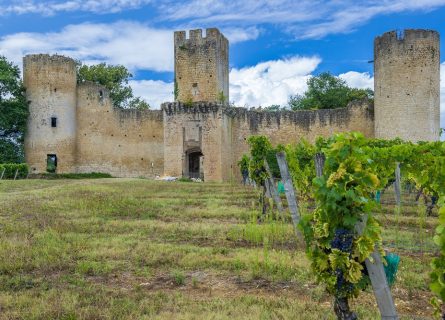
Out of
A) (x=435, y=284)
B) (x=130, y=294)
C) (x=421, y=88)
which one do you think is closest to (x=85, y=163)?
(x=421, y=88)

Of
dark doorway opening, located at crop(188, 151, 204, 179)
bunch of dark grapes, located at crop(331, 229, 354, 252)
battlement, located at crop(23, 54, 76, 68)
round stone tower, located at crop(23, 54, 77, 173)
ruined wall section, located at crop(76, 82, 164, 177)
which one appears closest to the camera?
bunch of dark grapes, located at crop(331, 229, 354, 252)

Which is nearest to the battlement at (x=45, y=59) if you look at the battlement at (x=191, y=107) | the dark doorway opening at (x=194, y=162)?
the battlement at (x=191, y=107)

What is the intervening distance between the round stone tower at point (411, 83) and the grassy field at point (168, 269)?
A: 1308 centimetres

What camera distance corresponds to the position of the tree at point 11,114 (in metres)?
27.4

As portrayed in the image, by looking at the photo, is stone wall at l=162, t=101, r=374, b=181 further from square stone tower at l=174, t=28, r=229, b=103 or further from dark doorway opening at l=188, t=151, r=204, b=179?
dark doorway opening at l=188, t=151, r=204, b=179

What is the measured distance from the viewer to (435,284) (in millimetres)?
2617

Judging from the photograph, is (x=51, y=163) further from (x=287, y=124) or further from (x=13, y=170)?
(x=287, y=124)

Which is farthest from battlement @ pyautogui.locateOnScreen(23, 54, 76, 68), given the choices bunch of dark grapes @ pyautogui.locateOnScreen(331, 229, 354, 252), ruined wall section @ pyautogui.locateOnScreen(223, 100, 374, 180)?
bunch of dark grapes @ pyautogui.locateOnScreen(331, 229, 354, 252)

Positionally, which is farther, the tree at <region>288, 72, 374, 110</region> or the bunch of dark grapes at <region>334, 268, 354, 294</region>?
the tree at <region>288, 72, 374, 110</region>

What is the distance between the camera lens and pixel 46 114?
28359mm

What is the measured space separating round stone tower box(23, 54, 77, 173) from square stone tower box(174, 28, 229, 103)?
687 centimetres

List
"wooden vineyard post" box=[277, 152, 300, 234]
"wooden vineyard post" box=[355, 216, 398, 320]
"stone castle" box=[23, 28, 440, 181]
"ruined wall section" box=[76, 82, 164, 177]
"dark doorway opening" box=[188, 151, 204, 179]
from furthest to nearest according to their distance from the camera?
"ruined wall section" box=[76, 82, 164, 177] < "dark doorway opening" box=[188, 151, 204, 179] < "stone castle" box=[23, 28, 440, 181] < "wooden vineyard post" box=[277, 152, 300, 234] < "wooden vineyard post" box=[355, 216, 398, 320]

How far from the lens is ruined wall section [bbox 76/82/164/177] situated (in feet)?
98.1

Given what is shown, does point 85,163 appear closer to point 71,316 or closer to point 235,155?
point 235,155
